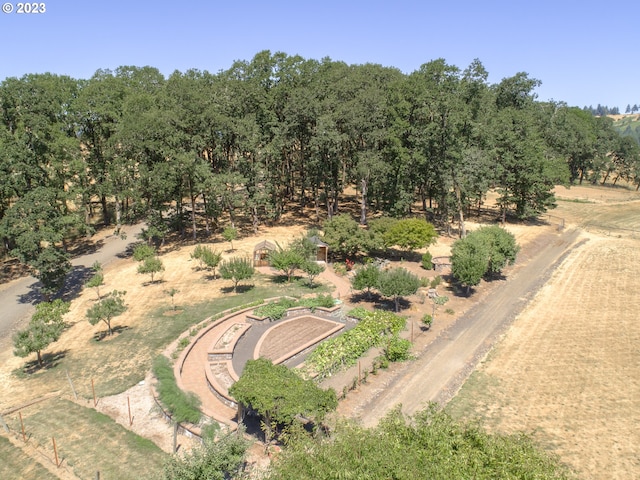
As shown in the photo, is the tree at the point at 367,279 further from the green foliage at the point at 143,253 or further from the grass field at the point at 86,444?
the green foliage at the point at 143,253

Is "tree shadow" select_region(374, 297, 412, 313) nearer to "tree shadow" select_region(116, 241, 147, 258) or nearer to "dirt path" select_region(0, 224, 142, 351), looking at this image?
"dirt path" select_region(0, 224, 142, 351)

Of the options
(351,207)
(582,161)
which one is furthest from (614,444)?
(582,161)

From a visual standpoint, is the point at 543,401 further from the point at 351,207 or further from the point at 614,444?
the point at 351,207

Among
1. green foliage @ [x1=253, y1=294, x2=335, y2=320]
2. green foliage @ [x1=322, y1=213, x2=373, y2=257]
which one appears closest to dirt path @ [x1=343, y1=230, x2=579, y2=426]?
green foliage @ [x1=253, y1=294, x2=335, y2=320]

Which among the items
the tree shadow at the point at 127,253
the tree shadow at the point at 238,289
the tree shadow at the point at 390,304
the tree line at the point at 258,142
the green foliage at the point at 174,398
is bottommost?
the green foliage at the point at 174,398

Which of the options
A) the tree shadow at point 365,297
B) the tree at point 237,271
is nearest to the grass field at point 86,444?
the tree at point 237,271

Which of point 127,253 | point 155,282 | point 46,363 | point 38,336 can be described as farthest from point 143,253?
point 38,336
